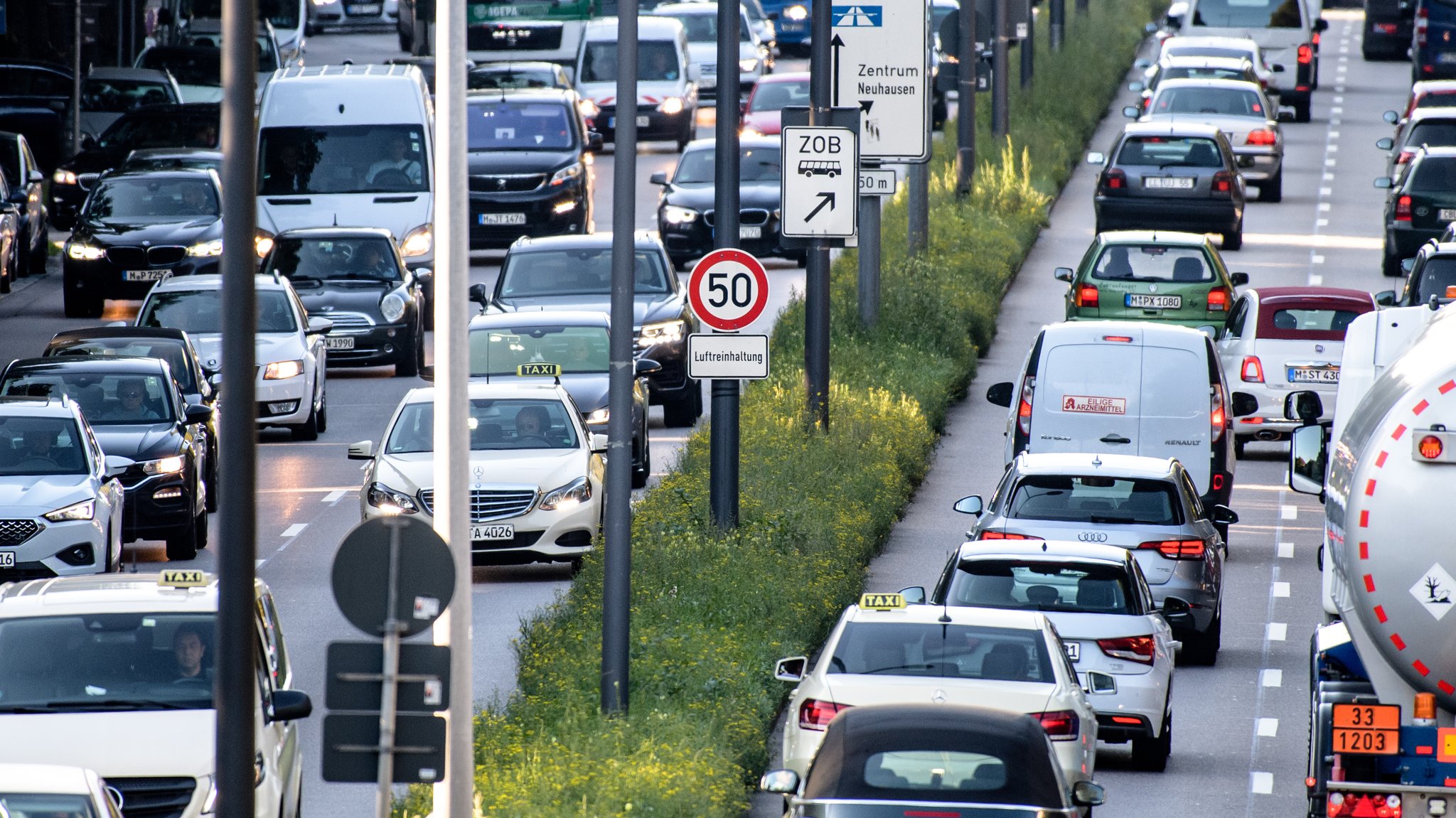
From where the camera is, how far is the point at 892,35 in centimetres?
2527

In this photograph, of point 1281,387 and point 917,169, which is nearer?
point 1281,387

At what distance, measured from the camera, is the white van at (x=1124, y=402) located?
21875mm

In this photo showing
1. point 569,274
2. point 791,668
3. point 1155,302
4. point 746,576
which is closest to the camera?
point 791,668

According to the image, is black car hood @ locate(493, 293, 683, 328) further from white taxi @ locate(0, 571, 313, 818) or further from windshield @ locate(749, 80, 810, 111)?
windshield @ locate(749, 80, 810, 111)

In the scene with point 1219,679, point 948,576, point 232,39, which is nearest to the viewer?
point 232,39

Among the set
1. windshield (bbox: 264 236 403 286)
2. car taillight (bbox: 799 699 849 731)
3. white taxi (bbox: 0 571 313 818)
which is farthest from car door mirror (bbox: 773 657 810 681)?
windshield (bbox: 264 236 403 286)

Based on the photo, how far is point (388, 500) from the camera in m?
20.4

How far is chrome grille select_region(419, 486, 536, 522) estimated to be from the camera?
802 inches

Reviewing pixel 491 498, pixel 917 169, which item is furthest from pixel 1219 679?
pixel 917 169

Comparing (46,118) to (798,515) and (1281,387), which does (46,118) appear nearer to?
(1281,387)

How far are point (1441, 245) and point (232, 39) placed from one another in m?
17.9

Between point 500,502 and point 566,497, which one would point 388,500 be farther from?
point 566,497

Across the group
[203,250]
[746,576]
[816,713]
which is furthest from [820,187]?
[203,250]

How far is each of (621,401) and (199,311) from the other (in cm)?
1457
